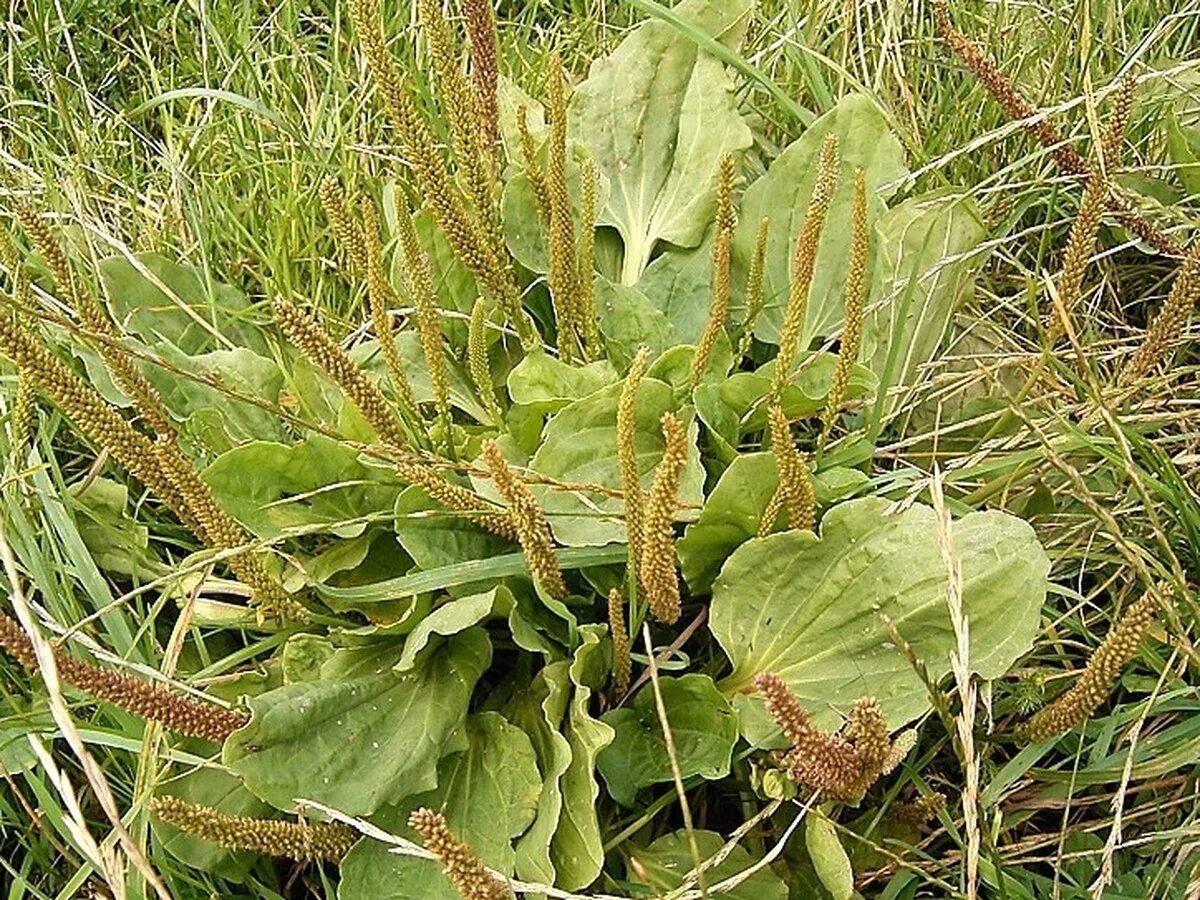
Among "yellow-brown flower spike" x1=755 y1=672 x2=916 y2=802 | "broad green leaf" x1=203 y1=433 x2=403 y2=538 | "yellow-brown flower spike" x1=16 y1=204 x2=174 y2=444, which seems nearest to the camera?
"yellow-brown flower spike" x1=755 y1=672 x2=916 y2=802

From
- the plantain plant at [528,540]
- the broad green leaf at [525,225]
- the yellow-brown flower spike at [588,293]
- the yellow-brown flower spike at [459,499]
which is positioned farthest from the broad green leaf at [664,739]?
the broad green leaf at [525,225]

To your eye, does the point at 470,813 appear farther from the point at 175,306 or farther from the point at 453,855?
the point at 175,306

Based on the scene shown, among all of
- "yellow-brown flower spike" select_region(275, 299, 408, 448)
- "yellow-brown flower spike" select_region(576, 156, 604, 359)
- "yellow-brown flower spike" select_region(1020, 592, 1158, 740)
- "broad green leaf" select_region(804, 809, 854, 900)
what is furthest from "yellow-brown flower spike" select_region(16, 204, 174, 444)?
"yellow-brown flower spike" select_region(1020, 592, 1158, 740)

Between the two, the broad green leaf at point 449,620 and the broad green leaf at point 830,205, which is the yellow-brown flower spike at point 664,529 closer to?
the broad green leaf at point 449,620

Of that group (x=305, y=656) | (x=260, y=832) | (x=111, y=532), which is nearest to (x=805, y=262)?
(x=305, y=656)

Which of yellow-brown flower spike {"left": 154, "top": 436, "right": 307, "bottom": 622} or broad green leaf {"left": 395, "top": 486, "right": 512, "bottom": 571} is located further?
broad green leaf {"left": 395, "top": 486, "right": 512, "bottom": 571}

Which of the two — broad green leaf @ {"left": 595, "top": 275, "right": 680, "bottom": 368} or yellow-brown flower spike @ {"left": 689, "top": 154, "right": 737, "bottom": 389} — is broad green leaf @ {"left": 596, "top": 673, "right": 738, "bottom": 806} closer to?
yellow-brown flower spike @ {"left": 689, "top": 154, "right": 737, "bottom": 389}

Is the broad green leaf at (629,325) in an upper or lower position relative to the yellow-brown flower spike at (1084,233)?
lower
